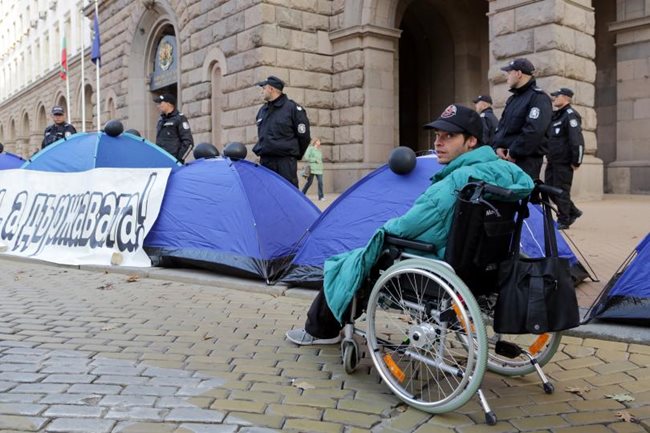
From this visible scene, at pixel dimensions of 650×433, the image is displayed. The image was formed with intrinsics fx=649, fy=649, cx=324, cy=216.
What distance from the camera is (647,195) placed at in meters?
14.0

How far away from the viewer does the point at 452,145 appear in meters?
3.22

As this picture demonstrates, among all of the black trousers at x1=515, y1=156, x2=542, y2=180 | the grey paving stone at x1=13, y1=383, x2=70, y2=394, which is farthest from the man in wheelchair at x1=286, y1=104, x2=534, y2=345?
the black trousers at x1=515, y1=156, x2=542, y2=180

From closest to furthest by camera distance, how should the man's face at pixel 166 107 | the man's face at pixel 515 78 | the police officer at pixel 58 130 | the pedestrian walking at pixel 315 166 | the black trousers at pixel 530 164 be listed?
the man's face at pixel 515 78
the black trousers at pixel 530 164
the man's face at pixel 166 107
the police officer at pixel 58 130
the pedestrian walking at pixel 315 166

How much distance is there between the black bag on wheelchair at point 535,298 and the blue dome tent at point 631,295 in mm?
1510

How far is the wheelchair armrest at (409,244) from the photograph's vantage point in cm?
311

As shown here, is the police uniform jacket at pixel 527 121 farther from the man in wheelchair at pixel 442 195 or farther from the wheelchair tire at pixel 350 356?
the wheelchair tire at pixel 350 356

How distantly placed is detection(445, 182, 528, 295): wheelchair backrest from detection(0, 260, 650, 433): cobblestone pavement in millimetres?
661

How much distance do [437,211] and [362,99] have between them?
13.0 meters

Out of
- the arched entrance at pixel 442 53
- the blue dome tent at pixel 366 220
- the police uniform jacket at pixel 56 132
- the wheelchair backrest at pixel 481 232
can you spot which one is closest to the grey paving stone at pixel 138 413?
the wheelchair backrest at pixel 481 232

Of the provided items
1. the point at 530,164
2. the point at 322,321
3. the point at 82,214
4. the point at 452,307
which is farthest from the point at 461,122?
the point at 82,214

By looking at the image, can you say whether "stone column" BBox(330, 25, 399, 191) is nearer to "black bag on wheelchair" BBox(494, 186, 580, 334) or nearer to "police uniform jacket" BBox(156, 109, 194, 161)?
"police uniform jacket" BBox(156, 109, 194, 161)

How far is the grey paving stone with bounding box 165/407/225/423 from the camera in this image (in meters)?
2.84

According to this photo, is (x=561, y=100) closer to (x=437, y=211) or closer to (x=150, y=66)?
(x=437, y=211)

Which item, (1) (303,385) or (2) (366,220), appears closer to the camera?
(1) (303,385)
